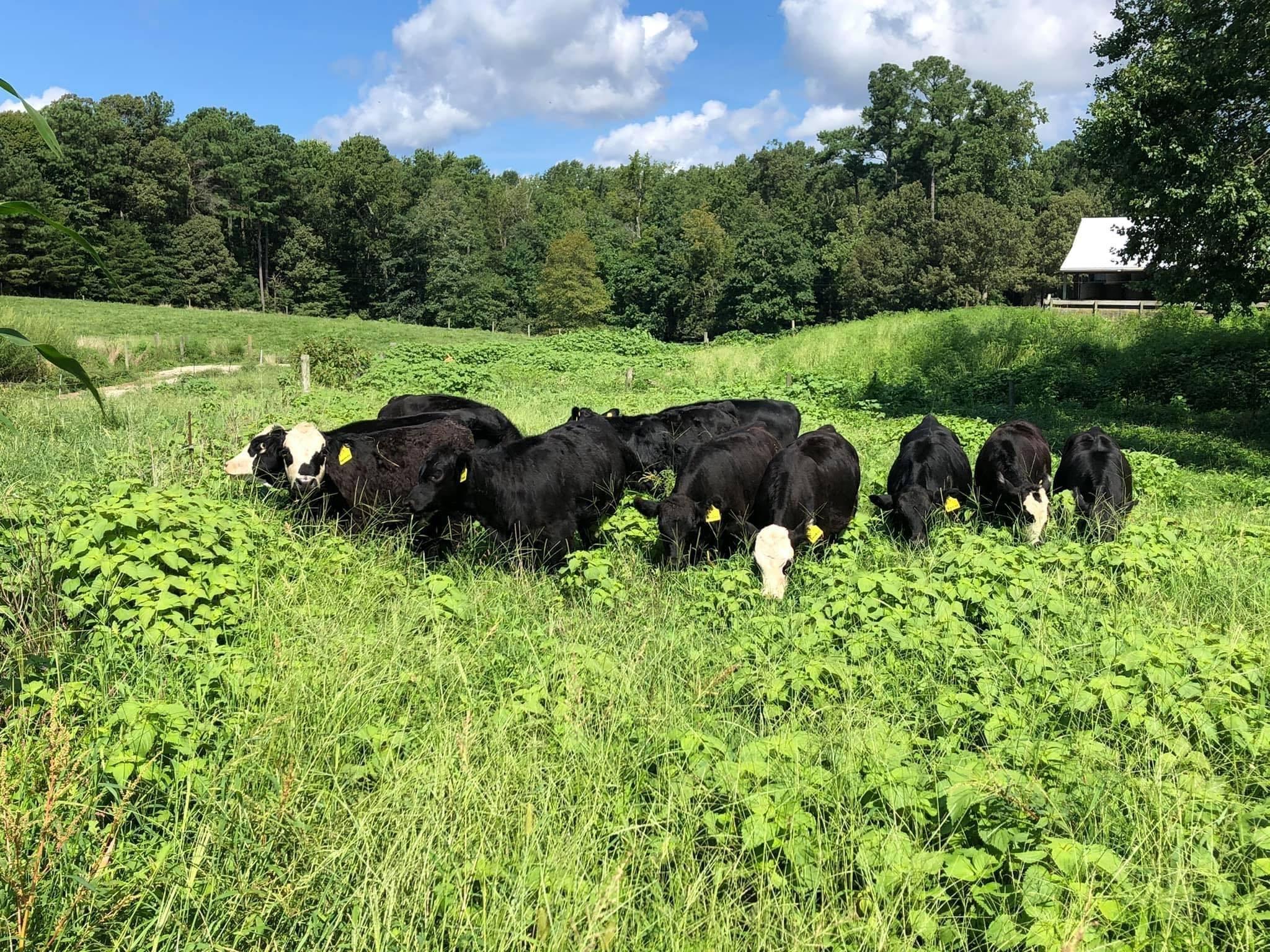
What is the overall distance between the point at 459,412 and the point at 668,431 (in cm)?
276

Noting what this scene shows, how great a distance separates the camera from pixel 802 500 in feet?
24.9

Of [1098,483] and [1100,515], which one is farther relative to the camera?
[1098,483]

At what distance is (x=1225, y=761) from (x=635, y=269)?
6547 cm

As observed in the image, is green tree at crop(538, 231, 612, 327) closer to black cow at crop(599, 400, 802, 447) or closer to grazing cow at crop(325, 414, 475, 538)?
black cow at crop(599, 400, 802, 447)

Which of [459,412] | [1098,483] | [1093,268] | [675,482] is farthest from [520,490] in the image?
[1093,268]

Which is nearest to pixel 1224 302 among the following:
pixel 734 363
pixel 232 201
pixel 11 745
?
pixel 734 363

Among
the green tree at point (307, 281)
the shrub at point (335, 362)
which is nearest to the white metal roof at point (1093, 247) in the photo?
the shrub at point (335, 362)

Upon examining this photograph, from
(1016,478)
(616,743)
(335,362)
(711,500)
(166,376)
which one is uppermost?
(335,362)

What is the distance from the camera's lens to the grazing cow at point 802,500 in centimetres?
683

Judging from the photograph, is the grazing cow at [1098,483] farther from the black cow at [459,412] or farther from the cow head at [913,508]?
the black cow at [459,412]

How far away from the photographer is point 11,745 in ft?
10.6

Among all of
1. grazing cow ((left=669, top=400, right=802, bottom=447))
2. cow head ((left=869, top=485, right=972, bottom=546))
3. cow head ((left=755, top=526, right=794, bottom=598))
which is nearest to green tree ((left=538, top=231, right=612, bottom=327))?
grazing cow ((left=669, top=400, right=802, bottom=447))

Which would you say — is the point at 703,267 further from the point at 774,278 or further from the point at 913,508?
the point at 913,508

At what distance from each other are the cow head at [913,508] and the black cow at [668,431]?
2630 mm
